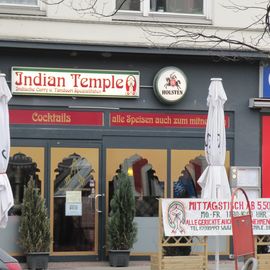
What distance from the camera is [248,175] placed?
651 inches

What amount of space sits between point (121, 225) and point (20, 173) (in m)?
2.24

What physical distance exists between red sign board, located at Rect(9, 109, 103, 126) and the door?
1.39 feet

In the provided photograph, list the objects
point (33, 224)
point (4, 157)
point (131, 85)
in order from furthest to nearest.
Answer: point (131, 85), point (33, 224), point (4, 157)

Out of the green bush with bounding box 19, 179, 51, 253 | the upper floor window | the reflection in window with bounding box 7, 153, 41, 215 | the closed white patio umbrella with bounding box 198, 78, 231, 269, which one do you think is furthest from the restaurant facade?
the closed white patio umbrella with bounding box 198, 78, 231, 269

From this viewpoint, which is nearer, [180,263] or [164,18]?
[180,263]

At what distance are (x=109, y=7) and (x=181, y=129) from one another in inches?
115

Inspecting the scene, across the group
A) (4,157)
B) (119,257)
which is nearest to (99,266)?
(119,257)

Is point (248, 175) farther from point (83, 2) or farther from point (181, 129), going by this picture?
point (83, 2)

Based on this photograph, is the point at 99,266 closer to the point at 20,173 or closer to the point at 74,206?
the point at 74,206

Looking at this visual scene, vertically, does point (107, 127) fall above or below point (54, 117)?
below

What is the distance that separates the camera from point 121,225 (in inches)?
605

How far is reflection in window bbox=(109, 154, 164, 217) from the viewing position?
16.2 m

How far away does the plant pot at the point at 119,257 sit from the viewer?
15.4 metres

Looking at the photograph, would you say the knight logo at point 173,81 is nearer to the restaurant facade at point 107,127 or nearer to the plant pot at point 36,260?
the restaurant facade at point 107,127
